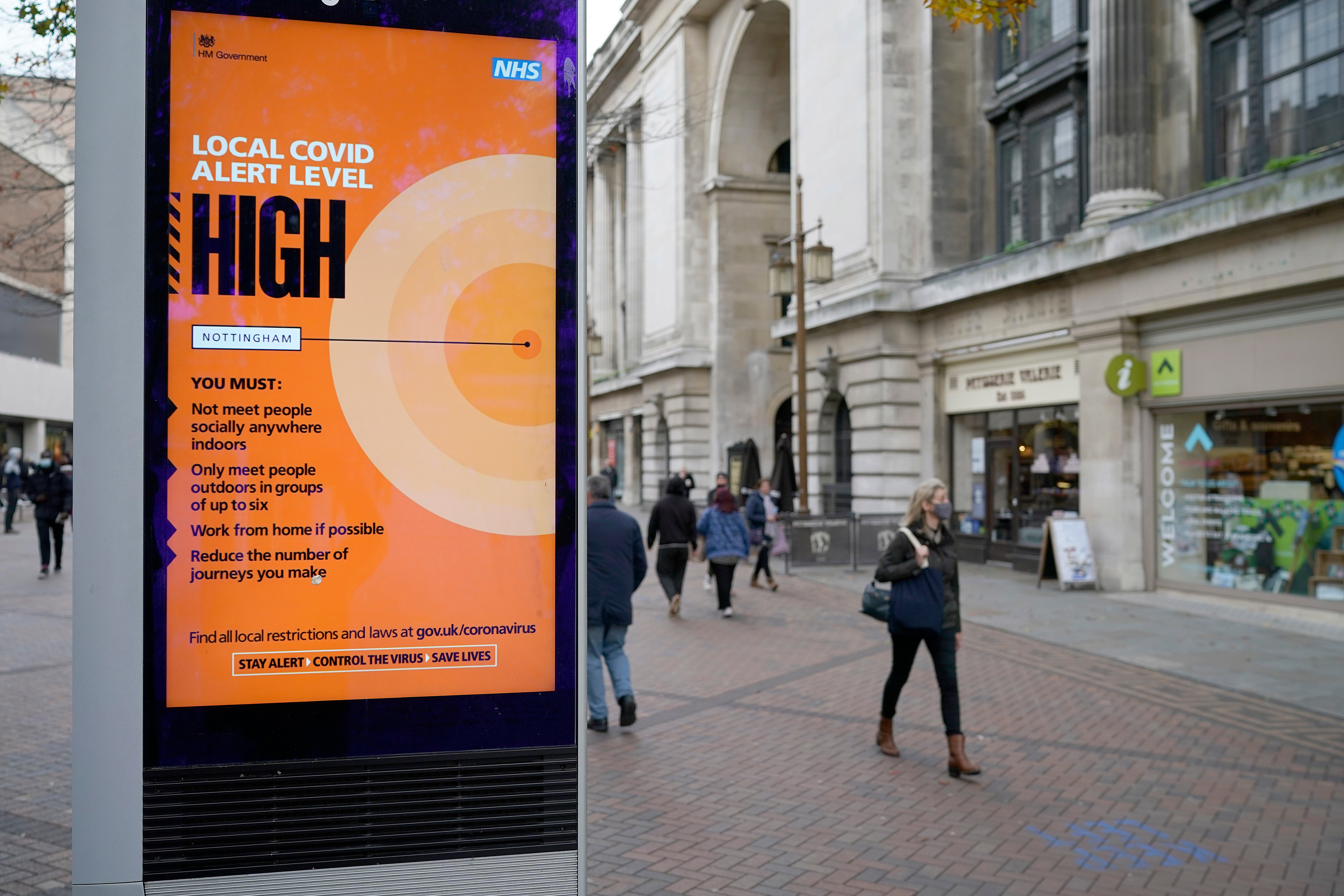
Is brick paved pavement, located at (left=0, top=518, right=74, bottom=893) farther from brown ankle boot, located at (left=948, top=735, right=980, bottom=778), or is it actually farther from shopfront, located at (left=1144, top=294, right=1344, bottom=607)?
shopfront, located at (left=1144, top=294, right=1344, bottom=607)

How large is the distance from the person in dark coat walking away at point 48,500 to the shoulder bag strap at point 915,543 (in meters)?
14.1

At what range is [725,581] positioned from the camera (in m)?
13.2

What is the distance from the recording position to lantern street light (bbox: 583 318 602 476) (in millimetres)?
2760

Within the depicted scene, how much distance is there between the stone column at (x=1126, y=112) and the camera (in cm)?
1585

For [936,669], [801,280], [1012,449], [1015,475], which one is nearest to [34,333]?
[801,280]

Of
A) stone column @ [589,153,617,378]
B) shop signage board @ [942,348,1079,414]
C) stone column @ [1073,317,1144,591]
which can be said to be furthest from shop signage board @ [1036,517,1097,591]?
stone column @ [589,153,617,378]

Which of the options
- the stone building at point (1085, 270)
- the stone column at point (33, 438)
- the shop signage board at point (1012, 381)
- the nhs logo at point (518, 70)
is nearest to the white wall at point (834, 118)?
the stone building at point (1085, 270)

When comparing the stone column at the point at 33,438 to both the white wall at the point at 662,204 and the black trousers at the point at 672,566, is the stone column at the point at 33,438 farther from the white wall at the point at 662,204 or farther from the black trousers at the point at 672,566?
the black trousers at the point at 672,566

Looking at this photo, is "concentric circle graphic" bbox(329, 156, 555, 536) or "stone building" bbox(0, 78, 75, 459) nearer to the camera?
"concentric circle graphic" bbox(329, 156, 555, 536)

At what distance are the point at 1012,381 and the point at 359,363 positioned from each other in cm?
1780

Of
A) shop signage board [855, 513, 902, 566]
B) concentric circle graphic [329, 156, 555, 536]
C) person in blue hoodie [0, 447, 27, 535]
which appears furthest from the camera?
person in blue hoodie [0, 447, 27, 535]

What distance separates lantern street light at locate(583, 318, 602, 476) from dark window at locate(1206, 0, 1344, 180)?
9.56 meters

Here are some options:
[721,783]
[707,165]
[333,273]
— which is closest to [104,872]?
[333,273]

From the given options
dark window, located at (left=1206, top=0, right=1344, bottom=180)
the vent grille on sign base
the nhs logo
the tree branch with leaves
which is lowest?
the vent grille on sign base
